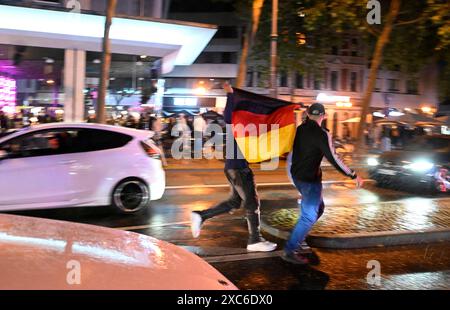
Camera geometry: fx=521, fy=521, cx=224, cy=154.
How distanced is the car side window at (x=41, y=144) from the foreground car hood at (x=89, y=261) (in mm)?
5319

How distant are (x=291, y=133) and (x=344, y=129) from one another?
36233mm

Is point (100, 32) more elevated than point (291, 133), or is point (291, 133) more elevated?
point (100, 32)

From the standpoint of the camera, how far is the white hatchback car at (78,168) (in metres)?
8.15

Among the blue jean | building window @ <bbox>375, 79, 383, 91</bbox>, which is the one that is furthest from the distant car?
building window @ <bbox>375, 79, 383, 91</bbox>

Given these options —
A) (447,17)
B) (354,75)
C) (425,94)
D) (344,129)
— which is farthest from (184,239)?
(425,94)

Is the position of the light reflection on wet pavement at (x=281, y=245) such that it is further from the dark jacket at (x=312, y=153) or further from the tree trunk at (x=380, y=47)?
the tree trunk at (x=380, y=47)

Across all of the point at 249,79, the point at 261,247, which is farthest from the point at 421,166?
the point at 249,79

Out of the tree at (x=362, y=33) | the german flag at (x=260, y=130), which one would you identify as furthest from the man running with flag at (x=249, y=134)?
the tree at (x=362, y=33)

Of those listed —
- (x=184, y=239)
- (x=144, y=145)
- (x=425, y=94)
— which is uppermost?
(x=425, y=94)

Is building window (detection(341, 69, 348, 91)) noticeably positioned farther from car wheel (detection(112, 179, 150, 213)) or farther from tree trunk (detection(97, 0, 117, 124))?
car wheel (detection(112, 179, 150, 213))

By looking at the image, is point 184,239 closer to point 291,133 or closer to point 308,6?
point 291,133

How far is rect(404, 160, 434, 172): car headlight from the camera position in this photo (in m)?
12.9
